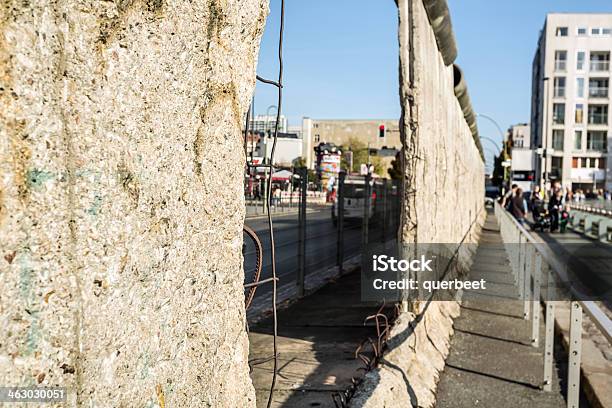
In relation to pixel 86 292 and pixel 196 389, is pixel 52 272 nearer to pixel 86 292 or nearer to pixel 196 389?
pixel 86 292

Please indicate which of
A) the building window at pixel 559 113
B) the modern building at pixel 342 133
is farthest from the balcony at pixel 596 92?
the modern building at pixel 342 133

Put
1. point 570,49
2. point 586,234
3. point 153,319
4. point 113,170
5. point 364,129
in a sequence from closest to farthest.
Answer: point 113,170, point 153,319, point 586,234, point 570,49, point 364,129

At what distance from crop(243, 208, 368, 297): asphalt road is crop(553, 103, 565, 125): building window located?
207ft

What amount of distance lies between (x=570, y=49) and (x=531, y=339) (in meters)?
69.5

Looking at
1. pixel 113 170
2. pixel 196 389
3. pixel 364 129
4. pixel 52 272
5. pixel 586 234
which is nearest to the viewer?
pixel 52 272

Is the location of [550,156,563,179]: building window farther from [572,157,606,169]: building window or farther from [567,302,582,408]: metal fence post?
[567,302,582,408]: metal fence post

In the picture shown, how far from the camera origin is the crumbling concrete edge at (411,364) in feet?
13.1

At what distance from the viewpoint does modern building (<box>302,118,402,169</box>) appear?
95312 millimetres

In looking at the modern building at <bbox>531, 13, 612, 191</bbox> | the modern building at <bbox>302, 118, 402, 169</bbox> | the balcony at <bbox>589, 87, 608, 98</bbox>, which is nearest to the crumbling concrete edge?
the modern building at <bbox>531, 13, 612, 191</bbox>

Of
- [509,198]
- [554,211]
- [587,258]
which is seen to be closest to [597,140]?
[509,198]

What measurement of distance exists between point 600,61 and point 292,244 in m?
69.5

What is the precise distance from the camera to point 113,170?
4.89 ft

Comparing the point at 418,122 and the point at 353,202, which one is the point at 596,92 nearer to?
the point at 353,202

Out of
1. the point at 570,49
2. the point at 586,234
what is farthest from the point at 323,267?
the point at 570,49
